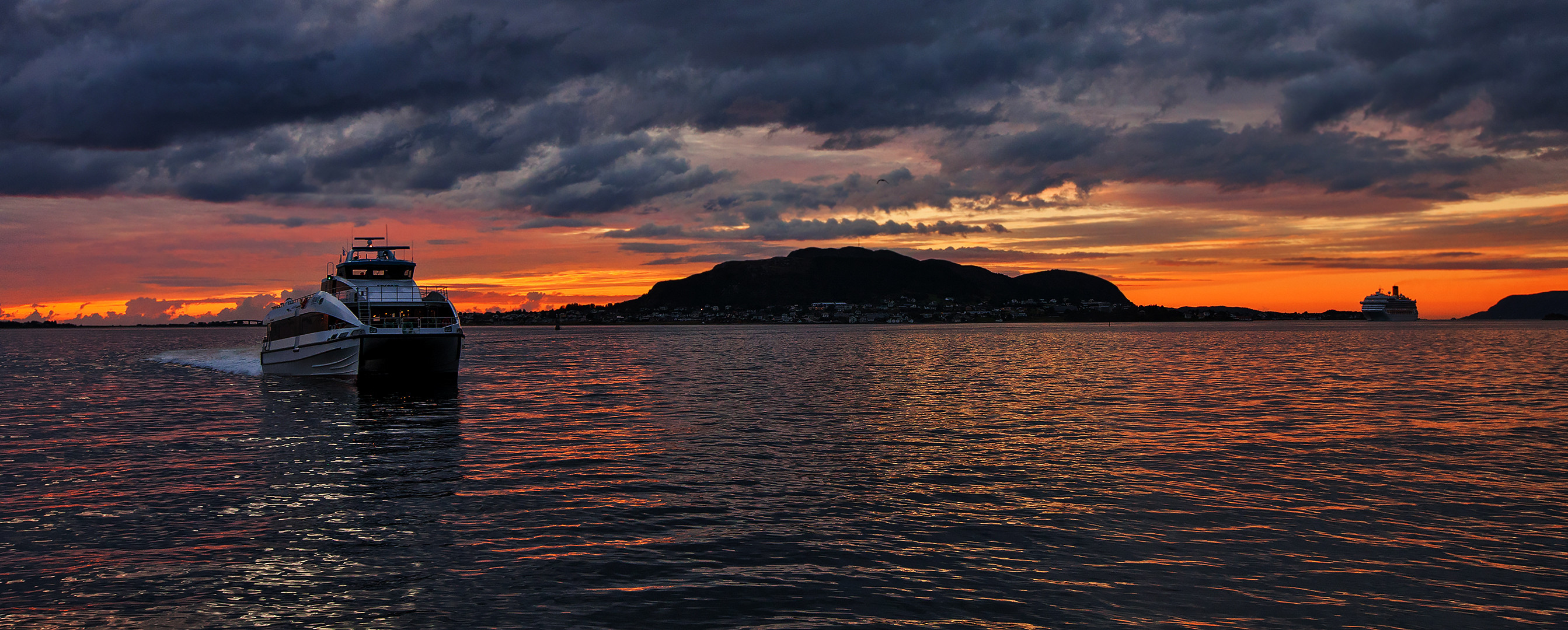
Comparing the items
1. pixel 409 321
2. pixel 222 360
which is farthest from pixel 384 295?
pixel 222 360

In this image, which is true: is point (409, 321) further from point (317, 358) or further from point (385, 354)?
point (317, 358)

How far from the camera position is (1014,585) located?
11148 mm

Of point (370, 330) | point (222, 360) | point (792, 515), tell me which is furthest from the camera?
point (222, 360)

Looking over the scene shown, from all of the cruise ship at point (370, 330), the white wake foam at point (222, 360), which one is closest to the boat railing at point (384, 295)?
the cruise ship at point (370, 330)

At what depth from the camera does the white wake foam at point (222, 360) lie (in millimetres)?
63869

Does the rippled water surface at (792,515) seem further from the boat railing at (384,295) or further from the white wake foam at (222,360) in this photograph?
the white wake foam at (222,360)

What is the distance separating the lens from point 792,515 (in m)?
15.0

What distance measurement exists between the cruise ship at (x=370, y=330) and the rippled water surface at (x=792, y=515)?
34.8ft

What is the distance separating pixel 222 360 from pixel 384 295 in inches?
1603

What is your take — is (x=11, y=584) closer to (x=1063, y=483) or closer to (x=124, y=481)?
(x=124, y=481)

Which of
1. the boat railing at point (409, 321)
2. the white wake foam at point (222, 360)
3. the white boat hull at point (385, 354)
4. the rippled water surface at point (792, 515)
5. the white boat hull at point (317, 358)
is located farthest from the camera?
the white wake foam at point (222, 360)

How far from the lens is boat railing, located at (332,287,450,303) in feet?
160

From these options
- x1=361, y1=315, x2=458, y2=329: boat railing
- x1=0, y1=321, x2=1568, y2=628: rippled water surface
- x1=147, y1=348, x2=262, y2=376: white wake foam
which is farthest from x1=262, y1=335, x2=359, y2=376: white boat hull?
x1=0, y1=321, x2=1568, y2=628: rippled water surface

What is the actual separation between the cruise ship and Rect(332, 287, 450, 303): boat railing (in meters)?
0.05
